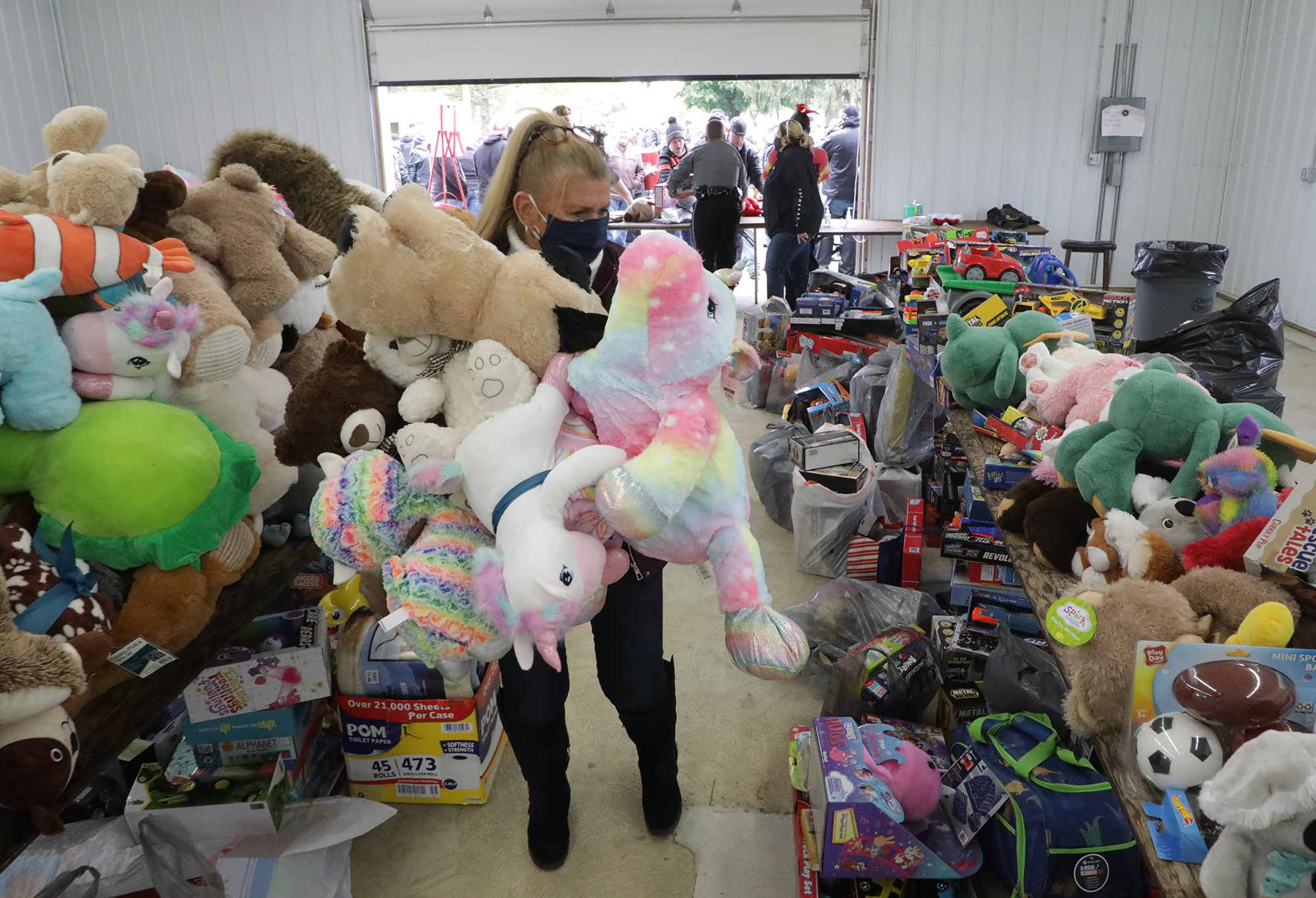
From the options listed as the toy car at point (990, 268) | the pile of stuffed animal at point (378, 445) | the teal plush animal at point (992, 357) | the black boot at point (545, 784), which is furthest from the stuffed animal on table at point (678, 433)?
the toy car at point (990, 268)

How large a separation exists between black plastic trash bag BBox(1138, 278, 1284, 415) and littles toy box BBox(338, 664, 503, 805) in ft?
7.35

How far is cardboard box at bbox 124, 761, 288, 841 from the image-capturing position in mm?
1546

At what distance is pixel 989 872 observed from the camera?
1569 millimetres

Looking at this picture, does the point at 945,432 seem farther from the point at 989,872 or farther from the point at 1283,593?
the point at 1283,593

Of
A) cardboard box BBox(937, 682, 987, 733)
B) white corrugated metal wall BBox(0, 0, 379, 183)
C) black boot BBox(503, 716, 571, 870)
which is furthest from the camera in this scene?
white corrugated metal wall BBox(0, 0, 379, 183)

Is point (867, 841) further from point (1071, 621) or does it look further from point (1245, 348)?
point (1245, 348)

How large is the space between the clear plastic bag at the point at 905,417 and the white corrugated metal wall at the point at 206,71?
6.34 meters

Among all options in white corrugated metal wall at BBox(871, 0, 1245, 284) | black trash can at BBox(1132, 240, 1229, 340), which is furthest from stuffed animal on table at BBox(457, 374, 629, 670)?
white corrugated metal wall at BBox(871, 0, 1245, 284)

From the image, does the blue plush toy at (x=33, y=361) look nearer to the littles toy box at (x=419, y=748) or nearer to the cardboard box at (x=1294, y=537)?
the littles toy box at (x=419, y=748)

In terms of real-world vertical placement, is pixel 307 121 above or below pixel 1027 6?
below

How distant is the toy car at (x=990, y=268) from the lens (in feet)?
11.9

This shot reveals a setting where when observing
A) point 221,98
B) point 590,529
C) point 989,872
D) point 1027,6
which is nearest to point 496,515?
point 590,529

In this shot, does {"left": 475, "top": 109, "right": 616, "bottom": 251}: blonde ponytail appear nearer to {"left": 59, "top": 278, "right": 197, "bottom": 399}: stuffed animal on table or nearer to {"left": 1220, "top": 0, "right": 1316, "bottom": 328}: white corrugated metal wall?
{"left": 59, "top": 278, "right": 197, "bottom": 399}: stuffed animal on table

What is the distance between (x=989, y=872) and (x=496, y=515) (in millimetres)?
1188
